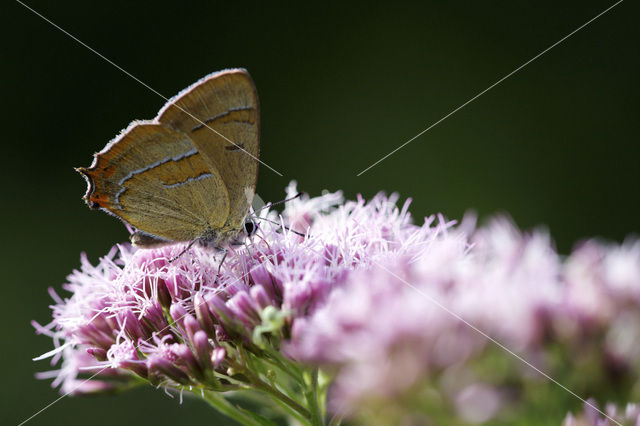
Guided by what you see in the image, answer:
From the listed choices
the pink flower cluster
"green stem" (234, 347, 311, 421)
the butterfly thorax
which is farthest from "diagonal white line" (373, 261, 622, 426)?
the butterfly thorax

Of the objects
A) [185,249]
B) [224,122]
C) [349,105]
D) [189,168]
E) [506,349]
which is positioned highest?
[224,122]

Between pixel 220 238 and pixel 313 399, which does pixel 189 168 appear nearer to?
pixel 220 238

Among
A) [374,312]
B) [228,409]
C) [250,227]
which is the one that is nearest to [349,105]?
[250,227]

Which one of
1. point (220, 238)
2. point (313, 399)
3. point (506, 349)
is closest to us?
point (506, 349)

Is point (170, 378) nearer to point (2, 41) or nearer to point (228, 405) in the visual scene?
point (228, 405)

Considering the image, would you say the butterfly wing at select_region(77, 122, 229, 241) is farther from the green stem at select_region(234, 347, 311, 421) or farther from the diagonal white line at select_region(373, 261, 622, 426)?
the diagonal white line at select_region(373, 261, 622, 426)

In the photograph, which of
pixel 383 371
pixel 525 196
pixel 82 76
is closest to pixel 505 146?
pixel 525 196
